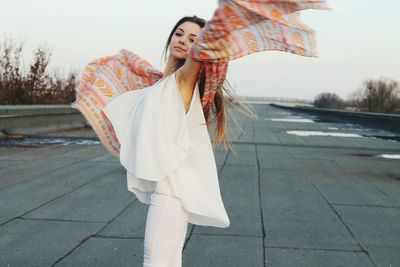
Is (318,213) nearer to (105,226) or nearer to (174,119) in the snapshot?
(105,226)

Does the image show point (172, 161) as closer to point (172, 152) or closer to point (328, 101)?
point (172, 152)

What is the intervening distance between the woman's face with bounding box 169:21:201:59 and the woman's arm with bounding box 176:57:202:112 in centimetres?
29

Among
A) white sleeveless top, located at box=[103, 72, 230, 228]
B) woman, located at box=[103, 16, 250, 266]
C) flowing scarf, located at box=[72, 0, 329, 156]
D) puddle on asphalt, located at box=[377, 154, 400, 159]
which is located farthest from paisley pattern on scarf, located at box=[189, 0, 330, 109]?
puddle on asphalt, located at box=[377, 154, 400, 159]

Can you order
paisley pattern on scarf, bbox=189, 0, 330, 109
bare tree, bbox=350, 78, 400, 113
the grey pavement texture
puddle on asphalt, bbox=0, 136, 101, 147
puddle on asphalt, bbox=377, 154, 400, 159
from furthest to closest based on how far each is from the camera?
bare tree, bbox=350, 78, 400, 113, puddle on asphalt, bbox=0, 136, 101, 147, puddle on asphalt, bbox=377, 154, 400, 159, the grey pavement texture, paisley pattern on scarf, bbox=189, 0, 330, 109

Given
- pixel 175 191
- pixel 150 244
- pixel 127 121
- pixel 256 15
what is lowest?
pixel 150 244

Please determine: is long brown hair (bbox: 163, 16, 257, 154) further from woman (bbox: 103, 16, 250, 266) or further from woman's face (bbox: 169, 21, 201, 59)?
woman (bbox: 103, 16, 250, 266)

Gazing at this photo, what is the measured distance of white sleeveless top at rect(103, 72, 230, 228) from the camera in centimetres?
258

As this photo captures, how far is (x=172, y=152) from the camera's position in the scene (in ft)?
8.49

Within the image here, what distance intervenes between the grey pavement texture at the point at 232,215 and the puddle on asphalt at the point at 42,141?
198cm

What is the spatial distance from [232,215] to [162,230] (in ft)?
10.4

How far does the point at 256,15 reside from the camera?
2438 mm

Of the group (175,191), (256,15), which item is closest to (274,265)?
(175,191)

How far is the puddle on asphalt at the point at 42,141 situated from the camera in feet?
39.0

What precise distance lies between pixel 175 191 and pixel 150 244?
30 centimetres
